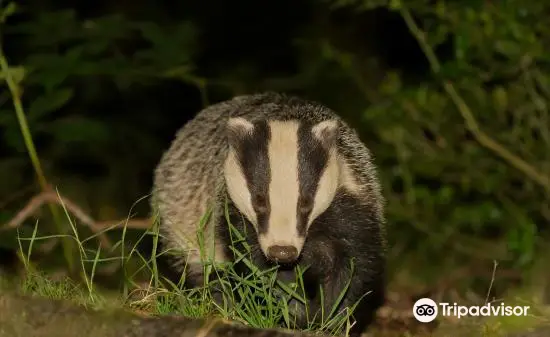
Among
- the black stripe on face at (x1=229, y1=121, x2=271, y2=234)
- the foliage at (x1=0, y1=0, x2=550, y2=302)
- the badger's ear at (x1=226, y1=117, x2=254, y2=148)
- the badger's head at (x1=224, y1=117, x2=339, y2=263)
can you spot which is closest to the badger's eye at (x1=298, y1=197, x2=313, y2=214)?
the badger's head at (x1=224, y1=117, x2=339, y2=263)

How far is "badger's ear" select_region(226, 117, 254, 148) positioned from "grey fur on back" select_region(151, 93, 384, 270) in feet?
0.72

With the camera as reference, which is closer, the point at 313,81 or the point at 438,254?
the point at 438,254

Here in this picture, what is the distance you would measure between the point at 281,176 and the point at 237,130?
14.1 inches

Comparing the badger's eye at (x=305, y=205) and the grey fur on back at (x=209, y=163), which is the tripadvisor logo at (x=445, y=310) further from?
the badger's eye at (x=305, y=205)

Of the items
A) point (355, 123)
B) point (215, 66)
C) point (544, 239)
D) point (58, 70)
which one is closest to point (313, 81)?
point (355, 123)

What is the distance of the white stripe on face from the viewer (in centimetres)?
420

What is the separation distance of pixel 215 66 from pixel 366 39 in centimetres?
175

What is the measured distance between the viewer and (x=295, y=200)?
4.27m

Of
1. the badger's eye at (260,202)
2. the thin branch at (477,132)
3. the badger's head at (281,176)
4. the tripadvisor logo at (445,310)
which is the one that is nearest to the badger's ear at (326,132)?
the badger's head at (281,176)

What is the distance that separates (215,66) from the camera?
1039 centimetres

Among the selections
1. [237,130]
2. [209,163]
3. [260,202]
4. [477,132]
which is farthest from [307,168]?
[477,132]

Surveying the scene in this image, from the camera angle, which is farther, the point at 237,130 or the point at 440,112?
the point at 440,112

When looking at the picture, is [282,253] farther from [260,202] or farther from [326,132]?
[326,132]

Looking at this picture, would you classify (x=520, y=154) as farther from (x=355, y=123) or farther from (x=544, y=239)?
(x=355, y=123)
